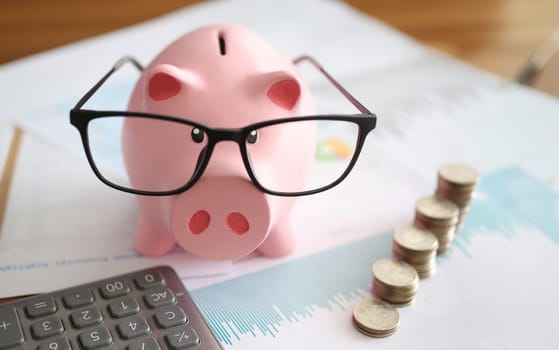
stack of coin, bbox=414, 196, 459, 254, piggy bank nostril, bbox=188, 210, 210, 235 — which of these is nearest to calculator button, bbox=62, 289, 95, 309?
piggy bank nostril, bbox=188, 210, 210, 235

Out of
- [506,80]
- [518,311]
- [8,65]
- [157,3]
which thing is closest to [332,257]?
[518,311]

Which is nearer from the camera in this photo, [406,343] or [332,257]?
[406,343]

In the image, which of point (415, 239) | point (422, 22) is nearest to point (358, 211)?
point (415, 239)

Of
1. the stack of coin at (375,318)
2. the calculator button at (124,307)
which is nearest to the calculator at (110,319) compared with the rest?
the calculator button at (124,307)

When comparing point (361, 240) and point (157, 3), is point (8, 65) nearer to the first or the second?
point (157, 3)

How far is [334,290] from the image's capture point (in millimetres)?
618

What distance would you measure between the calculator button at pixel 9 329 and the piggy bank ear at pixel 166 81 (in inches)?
8.3

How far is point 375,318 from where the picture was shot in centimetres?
57

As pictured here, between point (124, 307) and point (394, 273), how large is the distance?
242 mm

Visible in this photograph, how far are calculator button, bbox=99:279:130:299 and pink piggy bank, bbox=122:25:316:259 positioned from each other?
7cm

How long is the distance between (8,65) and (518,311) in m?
0.81

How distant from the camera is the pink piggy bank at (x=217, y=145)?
1.75ft

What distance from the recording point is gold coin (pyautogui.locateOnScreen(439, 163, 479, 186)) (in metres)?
0.71

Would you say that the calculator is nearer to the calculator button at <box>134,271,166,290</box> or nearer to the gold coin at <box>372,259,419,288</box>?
the calculator button at <box>134,271,166,290</box>
